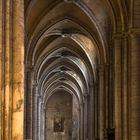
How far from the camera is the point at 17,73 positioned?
14.2 metres

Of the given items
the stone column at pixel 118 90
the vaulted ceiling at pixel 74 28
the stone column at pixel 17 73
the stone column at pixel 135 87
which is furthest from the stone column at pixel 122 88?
the stone column at pixel 17 73

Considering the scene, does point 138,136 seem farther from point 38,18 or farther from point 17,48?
point 38,18

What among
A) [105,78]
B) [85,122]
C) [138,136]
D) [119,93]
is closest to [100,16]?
[105,78]

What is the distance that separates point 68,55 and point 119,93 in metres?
17.7

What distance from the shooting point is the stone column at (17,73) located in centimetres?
1394

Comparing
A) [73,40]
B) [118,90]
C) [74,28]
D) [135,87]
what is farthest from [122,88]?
[73,40]

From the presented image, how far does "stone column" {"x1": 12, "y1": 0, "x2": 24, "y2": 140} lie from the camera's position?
45.7 feet

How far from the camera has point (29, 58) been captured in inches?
1204

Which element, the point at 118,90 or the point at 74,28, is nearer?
the point at 118,90

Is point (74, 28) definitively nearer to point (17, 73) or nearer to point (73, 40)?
point (73, 40)

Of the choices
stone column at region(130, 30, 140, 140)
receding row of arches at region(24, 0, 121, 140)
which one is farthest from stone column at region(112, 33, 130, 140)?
receding row of arches at region(24, 0, 121, 140)

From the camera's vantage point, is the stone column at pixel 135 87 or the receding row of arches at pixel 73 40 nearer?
the stone column at pixel 135 87

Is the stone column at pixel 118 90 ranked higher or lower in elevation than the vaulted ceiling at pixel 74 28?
lower

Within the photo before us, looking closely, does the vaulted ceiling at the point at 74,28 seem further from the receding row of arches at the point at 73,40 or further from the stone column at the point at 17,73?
the stone column at the point at 17,73
